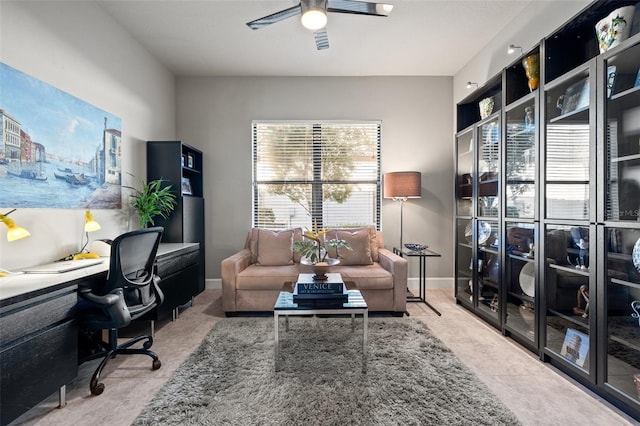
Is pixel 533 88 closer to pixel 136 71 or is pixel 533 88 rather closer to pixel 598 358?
pixel 598 358

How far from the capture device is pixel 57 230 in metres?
2.18

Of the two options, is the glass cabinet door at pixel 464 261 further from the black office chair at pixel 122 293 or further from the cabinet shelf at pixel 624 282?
the black office chair at pixel 122 293

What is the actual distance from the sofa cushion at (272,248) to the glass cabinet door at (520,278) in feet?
7.53

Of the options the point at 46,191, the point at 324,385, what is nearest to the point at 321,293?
the point at 324,385

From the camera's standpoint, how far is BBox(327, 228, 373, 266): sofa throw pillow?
3447mm

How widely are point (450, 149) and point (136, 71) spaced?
411 cm

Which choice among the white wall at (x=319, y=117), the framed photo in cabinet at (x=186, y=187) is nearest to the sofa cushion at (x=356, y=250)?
the white wall at (x=319, y=117)

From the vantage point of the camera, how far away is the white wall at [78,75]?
1.92 metres

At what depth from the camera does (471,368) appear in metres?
2.08

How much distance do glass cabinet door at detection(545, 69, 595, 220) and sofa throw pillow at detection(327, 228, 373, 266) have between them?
1.80 m

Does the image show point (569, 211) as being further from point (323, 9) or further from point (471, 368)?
point (323, 9)

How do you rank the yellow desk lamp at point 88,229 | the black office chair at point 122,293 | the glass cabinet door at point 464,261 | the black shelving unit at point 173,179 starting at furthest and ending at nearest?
the black shelving unit at point 173,179 < the glass cabinet door at point 464,261 < the yellow desk lamp at point 88,229 < the black office chair at point 122,293

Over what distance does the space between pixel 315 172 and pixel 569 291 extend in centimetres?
300

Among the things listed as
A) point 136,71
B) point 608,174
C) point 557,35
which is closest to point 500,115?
point 557,35
